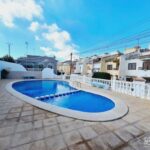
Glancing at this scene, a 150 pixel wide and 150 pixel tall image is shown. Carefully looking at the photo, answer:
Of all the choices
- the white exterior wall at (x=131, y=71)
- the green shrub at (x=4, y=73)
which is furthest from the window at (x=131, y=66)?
the green shrub at (x=4, y=73)

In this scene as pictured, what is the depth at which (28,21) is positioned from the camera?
12.4m

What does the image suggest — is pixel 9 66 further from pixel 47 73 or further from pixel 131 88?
pixel 131 88

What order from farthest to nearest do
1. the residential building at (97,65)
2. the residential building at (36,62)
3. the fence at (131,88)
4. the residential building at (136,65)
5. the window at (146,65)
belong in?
the residential building at (36,62)
the residential building at (97,65)
the residential building at (136,65)
the window at (146,65)
the fence at (131,88)

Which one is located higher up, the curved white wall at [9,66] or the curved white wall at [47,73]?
the curved white wall at [9,66]

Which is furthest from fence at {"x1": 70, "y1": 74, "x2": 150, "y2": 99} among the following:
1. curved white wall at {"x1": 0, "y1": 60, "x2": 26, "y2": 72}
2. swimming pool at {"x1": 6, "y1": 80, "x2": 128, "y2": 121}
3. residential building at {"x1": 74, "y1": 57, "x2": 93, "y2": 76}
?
residential building at {"x1": 74, "y1": 57, "x2": 93, "y2": 76}

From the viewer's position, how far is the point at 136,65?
21.8m

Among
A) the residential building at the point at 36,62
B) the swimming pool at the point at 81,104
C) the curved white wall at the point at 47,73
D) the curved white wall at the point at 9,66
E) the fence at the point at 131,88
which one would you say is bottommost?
the swimming pool at the point at 81,104

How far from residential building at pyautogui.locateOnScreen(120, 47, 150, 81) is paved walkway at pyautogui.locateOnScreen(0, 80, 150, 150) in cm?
1857

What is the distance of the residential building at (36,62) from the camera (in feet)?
104

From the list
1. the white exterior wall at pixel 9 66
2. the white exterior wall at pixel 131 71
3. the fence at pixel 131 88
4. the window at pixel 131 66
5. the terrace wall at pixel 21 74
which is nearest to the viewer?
the fence at pixel 131 88

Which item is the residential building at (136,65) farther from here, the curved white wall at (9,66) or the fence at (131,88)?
the curved white wall at (9,66)

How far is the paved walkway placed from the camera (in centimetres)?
256

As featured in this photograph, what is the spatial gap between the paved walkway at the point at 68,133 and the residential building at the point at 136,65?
18.6m

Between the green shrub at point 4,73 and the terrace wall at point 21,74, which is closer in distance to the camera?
the green shrub at point 4,73
